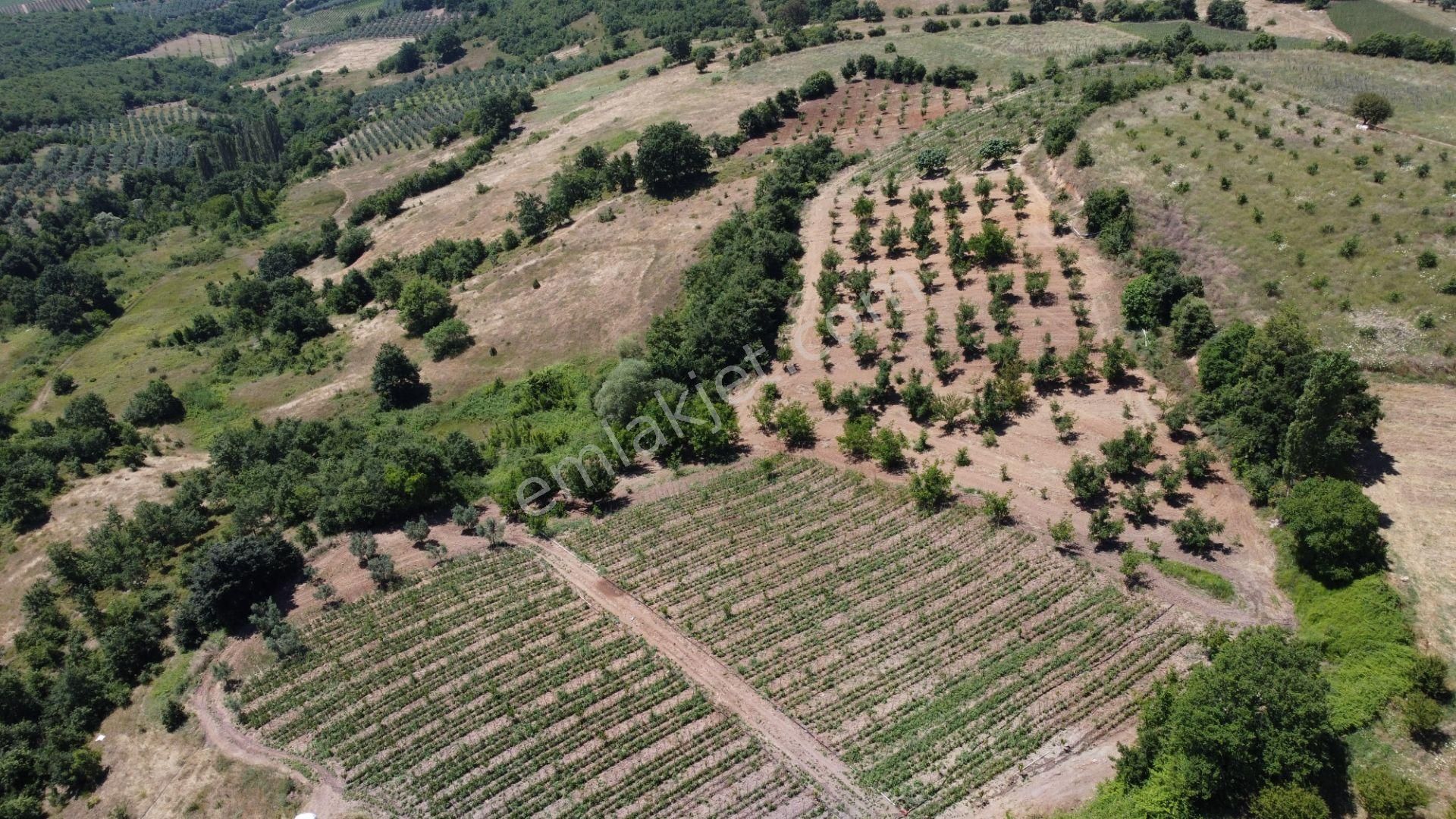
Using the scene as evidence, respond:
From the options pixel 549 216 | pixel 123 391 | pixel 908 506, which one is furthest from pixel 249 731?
pixel 549 216

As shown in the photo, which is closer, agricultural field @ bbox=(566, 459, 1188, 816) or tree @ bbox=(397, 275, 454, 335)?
agricultural field @ bbox=(566, 459, 1188, 816)

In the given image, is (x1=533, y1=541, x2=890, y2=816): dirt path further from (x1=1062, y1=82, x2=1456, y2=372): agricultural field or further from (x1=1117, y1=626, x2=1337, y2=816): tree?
(x1=1062, y1=82, x2=1456, y2=372): agricultural field

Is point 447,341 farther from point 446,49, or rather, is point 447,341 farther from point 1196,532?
point 446,49

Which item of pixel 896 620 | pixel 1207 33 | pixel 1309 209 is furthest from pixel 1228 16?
pixel 896 620

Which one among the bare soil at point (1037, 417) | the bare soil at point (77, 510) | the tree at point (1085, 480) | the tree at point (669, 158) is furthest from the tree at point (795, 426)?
the tree at point (669, 158)

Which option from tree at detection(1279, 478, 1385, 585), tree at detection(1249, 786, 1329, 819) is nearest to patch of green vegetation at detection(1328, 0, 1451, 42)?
tree at detection(1279, 478, 1385, 585)

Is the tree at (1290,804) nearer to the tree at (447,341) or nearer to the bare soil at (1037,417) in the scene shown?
the bare soil at (1037,417)
